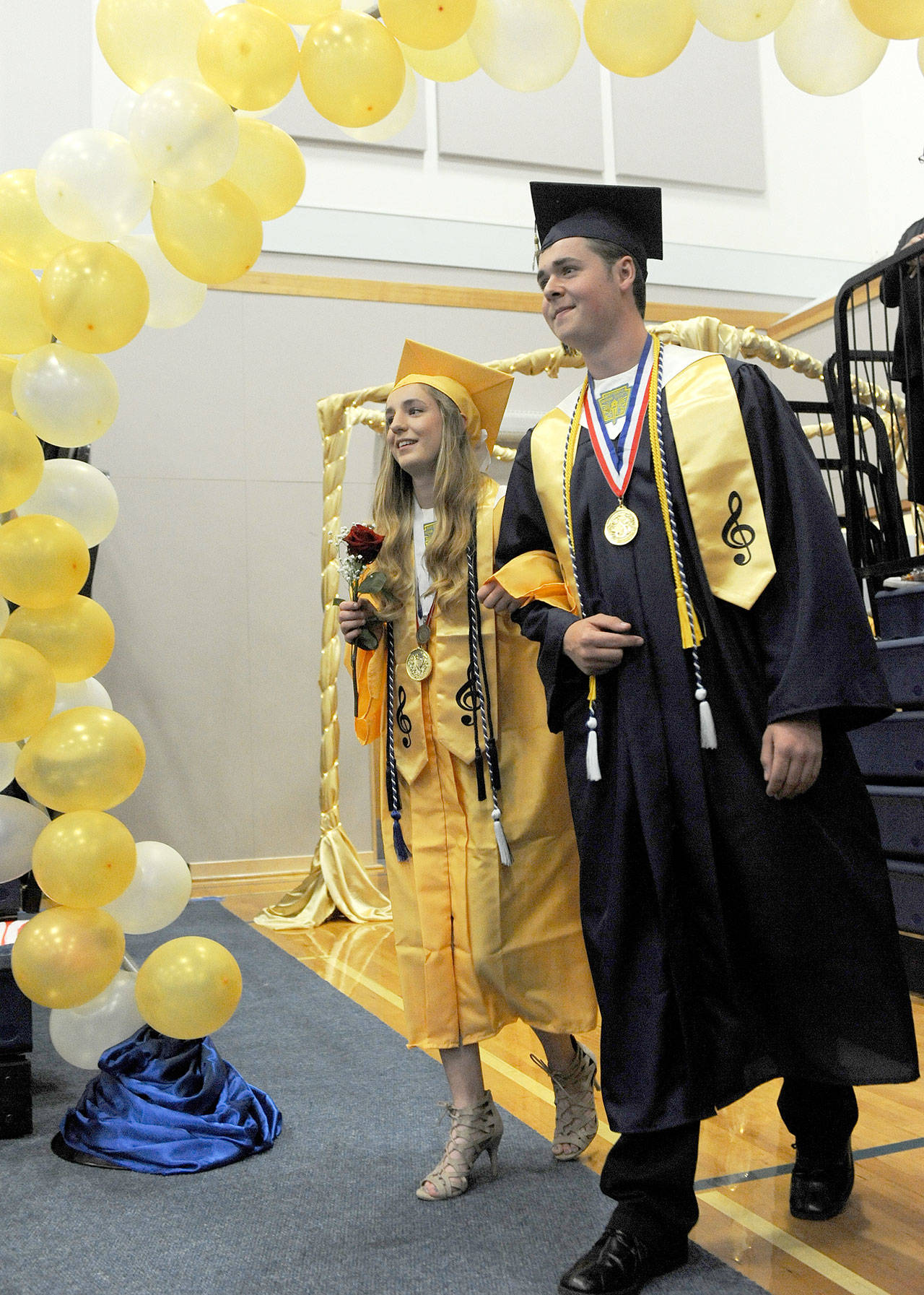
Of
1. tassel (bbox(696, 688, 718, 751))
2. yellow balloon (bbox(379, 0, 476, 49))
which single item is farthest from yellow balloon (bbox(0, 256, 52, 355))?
tassel (bbox(696, 688, 718, 751))

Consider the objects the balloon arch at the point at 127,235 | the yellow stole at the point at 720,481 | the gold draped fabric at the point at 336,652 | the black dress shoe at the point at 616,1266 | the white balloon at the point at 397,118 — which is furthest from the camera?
the gold draped fabric at the point at 336,652

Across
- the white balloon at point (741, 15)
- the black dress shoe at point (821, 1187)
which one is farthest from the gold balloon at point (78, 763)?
the white balloon at point (741, 15)

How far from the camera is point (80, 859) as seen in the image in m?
2.14

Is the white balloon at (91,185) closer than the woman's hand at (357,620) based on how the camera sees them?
Yes

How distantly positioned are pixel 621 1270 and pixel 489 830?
811mm

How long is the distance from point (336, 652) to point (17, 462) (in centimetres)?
370

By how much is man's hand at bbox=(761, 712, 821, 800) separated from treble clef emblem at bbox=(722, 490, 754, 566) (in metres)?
0.28

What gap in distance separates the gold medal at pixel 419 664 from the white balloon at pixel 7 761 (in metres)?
0.83

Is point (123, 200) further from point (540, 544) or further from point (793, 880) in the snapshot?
point (793, 880)

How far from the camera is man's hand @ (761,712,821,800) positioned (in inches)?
71.5

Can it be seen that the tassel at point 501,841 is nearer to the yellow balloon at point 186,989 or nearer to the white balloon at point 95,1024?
the yellow balloon at point 186,989

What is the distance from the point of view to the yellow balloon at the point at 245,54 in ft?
6.84

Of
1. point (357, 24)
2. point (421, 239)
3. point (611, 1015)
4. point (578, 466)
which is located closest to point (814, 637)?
point (578, 466)

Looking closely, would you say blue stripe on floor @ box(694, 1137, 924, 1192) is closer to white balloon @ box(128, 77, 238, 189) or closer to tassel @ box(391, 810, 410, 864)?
tassel @ box(391, 810, 410, 864)
